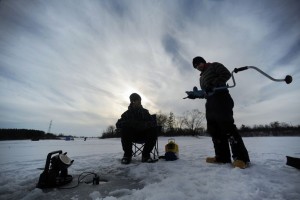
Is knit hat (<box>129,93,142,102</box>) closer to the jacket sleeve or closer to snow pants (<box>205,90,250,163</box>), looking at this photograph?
snow pants (<box>205,90,250,163</box>)

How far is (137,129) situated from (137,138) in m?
0.26

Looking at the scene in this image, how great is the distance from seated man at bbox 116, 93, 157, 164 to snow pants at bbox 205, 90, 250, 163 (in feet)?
3.94

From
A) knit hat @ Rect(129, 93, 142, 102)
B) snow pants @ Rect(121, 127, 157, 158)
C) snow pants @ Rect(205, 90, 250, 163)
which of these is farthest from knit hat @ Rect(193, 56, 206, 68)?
snow pants @ Rect(121, 127, 157, 158)

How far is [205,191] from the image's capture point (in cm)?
156

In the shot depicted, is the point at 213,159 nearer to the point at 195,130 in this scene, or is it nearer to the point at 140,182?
the point at 140,182

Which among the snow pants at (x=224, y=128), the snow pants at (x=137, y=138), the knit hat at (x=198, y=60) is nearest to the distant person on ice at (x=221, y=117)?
the snow pants at (x=224, y=128)

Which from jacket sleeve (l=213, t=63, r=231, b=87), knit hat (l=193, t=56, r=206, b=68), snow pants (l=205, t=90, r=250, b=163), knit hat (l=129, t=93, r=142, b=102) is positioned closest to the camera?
snow pants (l=205, t=90, r=250, b=163)

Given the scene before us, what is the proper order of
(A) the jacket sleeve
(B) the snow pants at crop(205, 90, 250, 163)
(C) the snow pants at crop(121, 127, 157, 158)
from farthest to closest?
(C) the snow pants at crop(121, 127, 157, 158) → (A) the jacket sleeve → (B) the snow pants at crop(205, 90, 250, 163)

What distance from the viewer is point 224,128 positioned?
2.81 m

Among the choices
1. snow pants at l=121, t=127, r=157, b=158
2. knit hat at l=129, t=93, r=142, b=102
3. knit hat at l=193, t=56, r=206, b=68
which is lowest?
snow pants at l=121, t=127, r=157, b=158

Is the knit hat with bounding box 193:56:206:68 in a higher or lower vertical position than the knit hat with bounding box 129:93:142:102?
higher

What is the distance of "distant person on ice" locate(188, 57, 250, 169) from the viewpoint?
2680 millimetres

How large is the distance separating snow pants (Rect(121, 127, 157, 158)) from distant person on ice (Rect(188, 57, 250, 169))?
3.68ft

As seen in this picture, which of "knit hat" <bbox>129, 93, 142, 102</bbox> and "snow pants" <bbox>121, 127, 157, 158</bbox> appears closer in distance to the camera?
"snow pants" <bbox>121, 127, 157, 158</bbox>
